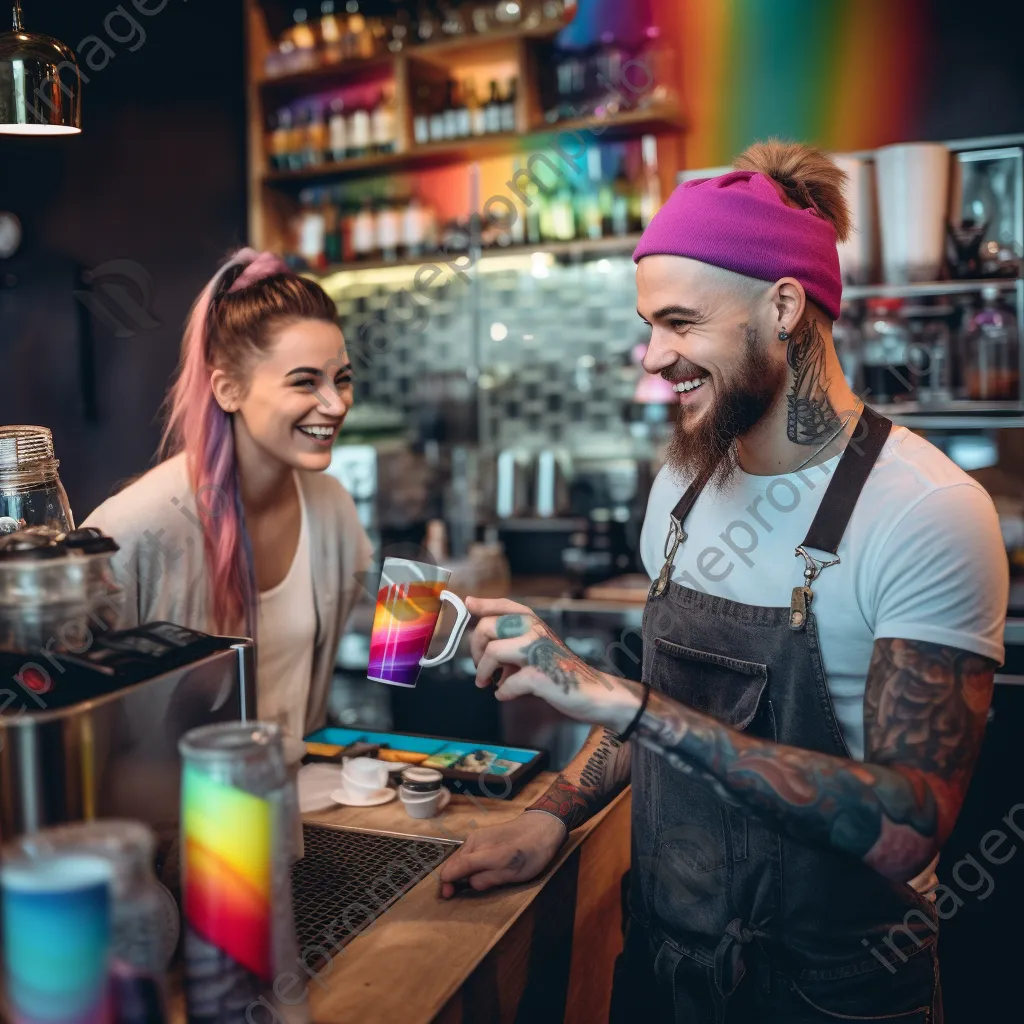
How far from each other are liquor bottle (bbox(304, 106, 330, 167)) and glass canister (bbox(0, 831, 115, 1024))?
13.2ft

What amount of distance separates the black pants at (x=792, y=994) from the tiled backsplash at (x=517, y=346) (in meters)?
2.91

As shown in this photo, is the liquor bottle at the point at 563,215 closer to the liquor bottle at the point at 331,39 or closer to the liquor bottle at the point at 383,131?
the liquor bottle at the point at 383,131

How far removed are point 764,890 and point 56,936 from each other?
95 cm

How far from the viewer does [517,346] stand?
434cm

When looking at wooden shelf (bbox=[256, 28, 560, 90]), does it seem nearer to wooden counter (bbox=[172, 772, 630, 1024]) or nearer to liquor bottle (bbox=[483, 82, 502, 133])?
liquor bottle (bbox=[483, 82, 502, 133])

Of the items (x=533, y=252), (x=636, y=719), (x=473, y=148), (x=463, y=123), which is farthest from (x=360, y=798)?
(x=463, y=123)

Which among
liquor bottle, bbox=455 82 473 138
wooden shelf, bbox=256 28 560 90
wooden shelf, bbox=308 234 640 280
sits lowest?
wooden shelf, bbox=308 234 640 280

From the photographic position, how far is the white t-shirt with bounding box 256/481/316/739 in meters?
2.03

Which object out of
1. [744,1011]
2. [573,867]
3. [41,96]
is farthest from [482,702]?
[41,96]

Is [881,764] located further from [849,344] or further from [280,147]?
[280,147]

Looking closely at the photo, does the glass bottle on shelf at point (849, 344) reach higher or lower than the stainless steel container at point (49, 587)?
higher

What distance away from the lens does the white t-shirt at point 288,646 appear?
6.64 feet

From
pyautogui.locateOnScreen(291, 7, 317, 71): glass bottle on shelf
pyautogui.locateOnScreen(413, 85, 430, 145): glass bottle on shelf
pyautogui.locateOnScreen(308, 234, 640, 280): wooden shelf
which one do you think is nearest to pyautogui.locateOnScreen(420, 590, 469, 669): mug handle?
pyautogui.locateOnScreen(308, 234, 640, 280): wooden shelf

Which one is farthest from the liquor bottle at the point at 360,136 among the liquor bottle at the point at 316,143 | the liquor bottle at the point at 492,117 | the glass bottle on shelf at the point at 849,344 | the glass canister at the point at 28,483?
the glass canister at the point at 28,483
